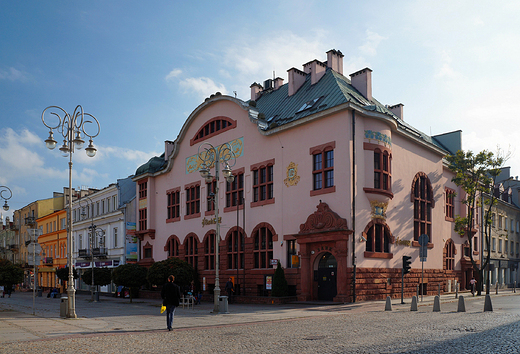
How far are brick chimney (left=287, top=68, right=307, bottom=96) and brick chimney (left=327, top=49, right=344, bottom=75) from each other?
103 inches

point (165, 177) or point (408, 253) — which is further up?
point (165, 177)

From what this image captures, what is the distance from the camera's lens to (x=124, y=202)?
176ft

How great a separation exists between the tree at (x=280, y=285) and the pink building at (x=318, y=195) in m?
1.03

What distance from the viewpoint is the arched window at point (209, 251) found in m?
40.1

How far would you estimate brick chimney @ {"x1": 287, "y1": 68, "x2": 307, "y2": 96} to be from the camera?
39.4 m

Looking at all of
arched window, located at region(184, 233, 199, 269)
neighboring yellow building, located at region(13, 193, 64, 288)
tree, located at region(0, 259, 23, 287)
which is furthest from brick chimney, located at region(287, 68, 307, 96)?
neighboring yellow building, located at region(13, 193, 64, 288)

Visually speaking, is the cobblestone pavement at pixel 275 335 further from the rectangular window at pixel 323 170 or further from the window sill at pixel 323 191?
the rectangular window at pixel 323 170

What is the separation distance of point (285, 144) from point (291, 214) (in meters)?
5.03

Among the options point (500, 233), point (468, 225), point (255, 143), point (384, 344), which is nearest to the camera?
point (384, 344)

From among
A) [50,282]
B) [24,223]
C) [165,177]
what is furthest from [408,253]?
[24,223]

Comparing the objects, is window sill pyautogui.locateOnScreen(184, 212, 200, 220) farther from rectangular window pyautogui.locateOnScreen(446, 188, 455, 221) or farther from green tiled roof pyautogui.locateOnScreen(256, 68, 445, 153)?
rectangular window pyautogui.locateOnScreen(446, 188, 455, 221)

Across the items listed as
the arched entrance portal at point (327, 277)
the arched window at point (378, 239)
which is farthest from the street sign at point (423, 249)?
the arched entrance portal at point (327, 277)

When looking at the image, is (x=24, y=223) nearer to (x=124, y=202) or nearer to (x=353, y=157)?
(x=124, y=202)

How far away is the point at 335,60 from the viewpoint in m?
38.7
